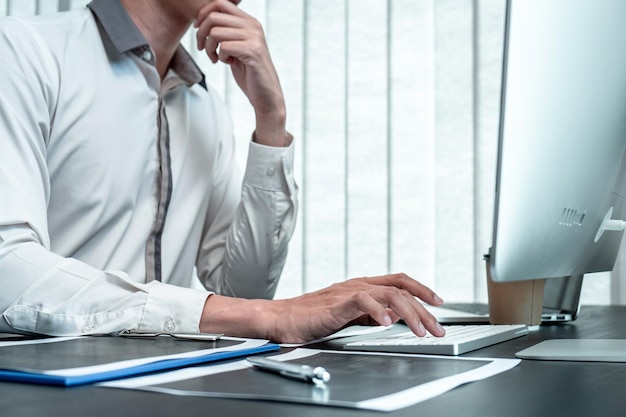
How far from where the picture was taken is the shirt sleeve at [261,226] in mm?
1361

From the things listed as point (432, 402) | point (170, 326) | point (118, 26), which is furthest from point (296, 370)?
point (118, 26)

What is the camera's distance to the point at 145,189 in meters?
1.30

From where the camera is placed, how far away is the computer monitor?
59cm

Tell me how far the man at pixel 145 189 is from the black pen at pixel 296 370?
215 millimetres

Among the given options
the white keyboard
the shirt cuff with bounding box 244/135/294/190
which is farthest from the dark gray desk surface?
the shirt cuff with bounding box 244/135/294/190

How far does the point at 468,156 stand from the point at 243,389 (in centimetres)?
196

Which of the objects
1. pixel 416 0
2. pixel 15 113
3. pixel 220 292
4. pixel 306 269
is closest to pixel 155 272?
pixel 220 292

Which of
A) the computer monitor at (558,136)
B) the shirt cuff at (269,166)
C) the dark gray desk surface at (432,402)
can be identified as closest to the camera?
the dark gray desk surface at (432,402)

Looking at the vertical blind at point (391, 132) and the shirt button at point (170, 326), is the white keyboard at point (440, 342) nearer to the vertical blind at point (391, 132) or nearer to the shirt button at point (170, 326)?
the shirt button at point (170, 326)

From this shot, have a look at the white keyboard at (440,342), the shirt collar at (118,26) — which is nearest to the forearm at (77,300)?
the white keyboard at (440,342)

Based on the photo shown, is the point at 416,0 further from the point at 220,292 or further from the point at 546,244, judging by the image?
the point at 546,244

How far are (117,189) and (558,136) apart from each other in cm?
80

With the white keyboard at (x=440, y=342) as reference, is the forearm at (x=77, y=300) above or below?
above

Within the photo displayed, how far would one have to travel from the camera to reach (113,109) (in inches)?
49.1
